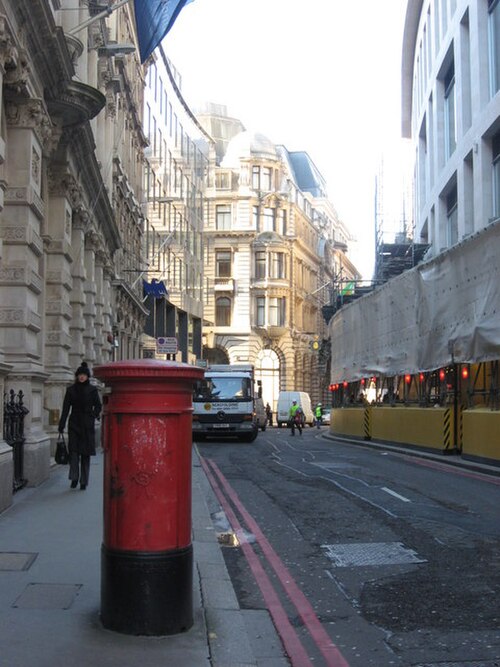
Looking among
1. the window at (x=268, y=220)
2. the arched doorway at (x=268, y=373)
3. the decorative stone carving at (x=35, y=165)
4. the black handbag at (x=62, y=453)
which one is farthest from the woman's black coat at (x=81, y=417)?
the window at (x=268, y=220)

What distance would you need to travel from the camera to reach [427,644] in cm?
516

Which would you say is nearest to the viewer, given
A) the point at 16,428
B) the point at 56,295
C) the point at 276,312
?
the point at 16,428

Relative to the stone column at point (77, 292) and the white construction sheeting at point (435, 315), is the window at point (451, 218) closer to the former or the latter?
the white construction sheeting at point (435, 315)

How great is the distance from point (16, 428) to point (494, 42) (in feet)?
70.9

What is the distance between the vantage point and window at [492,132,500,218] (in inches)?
1016

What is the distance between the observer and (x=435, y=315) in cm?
2247

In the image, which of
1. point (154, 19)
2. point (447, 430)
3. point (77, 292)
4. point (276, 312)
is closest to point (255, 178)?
point (276, 312)

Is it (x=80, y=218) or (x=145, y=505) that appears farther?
(x=80, y=218)

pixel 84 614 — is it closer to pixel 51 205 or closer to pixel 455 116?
pixel 51 205

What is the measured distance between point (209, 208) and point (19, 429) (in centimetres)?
6052

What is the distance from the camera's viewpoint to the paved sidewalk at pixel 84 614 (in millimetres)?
4613

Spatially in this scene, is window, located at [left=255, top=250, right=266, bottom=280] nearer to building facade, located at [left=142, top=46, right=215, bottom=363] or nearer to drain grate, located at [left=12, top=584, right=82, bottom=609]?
building facade, located at [left=142, top=46, right=215, bottom=363]

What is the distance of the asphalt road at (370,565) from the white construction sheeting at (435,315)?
552 centimetres

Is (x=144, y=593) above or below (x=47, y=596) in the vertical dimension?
above
